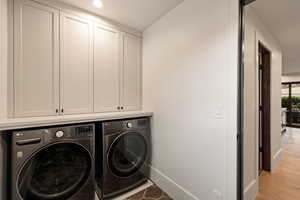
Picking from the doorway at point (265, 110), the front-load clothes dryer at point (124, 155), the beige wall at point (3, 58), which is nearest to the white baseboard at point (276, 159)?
the doorway at point (265, 110)

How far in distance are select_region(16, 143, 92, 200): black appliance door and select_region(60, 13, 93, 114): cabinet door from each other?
0.53 meters

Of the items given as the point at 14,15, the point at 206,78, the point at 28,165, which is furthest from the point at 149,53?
the point at 28,165

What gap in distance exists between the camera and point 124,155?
74.1 inches

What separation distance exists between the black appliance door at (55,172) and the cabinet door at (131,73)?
100 cm

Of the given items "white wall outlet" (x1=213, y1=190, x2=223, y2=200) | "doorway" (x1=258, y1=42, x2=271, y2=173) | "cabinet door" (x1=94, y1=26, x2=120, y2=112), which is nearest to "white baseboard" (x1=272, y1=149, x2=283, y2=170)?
"doorway" (x1=258, y1=42, x2=271, y2=173)

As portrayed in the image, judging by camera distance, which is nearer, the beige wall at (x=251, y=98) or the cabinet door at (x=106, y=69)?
the beige wall at (x=251, y=98)

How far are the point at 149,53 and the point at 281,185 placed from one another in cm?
288

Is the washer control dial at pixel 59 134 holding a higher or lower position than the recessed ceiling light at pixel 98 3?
lower

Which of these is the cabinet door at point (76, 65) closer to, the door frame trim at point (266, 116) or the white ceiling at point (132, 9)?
the white ceiling at point (132, 9)

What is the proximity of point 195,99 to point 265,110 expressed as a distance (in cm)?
173

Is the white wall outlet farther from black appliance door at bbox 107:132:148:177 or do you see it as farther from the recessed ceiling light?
the recessed ceiling light

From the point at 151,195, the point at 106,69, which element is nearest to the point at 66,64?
the point at 106,69

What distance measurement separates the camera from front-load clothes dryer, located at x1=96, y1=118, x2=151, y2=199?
1.70 meters

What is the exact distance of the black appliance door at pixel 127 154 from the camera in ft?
5.78
